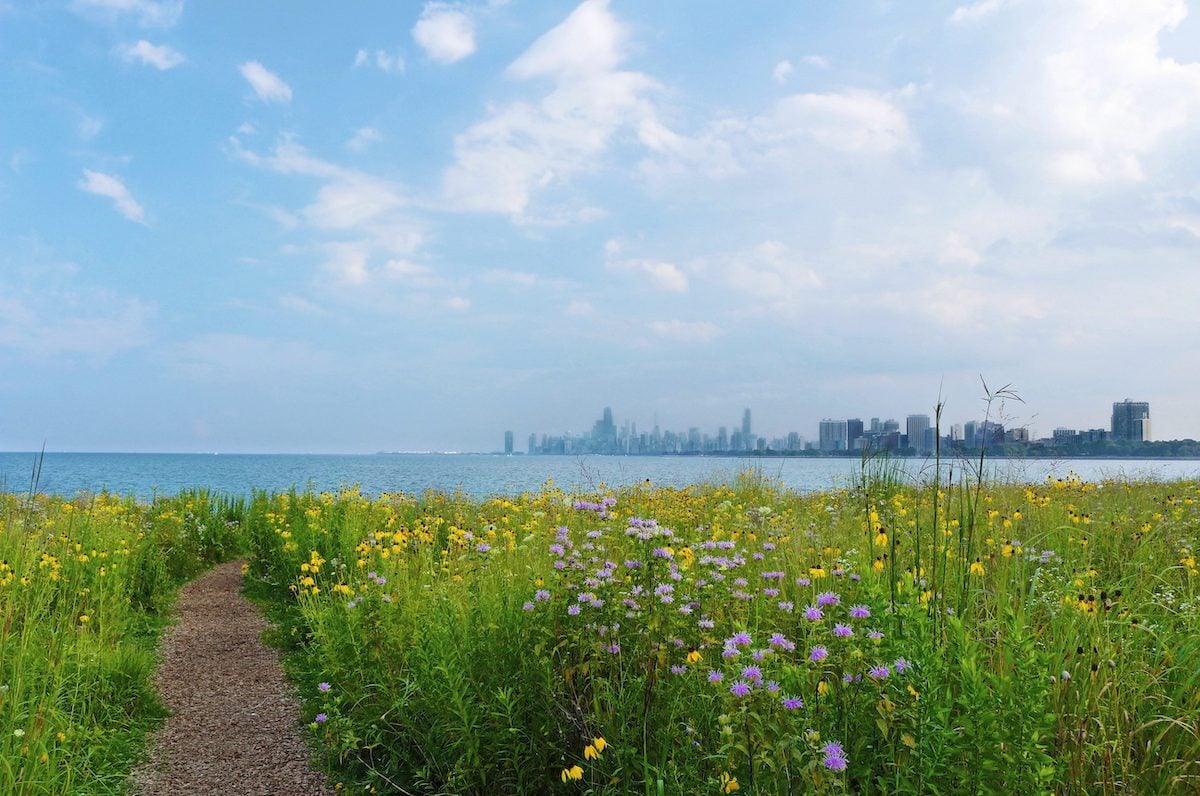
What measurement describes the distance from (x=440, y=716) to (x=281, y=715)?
192 centimetres

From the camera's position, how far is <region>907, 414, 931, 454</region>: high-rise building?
12.9 ft

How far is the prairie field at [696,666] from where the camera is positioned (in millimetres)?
2242

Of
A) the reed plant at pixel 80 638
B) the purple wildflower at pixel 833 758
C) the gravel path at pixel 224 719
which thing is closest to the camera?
the purple wildflower at pixel 833 758

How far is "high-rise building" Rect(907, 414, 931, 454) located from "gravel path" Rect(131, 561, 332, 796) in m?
3.74

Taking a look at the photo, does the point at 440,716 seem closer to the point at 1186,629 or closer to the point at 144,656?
the point at 144,656

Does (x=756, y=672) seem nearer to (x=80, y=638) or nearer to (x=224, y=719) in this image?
(x=224, y=719)

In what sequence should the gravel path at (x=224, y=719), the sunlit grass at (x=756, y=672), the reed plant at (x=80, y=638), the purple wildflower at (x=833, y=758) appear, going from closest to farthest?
the purple wildflower at (x=833, y=758), the sunlit grass at (x=756, y=672), the reed plant at (x=80, y=638), the gravel path at (x=224, y=719)

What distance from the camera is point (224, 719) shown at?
A: 4.72 metres

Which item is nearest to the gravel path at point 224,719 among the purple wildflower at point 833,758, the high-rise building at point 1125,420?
the purple wildflower at point 833,758

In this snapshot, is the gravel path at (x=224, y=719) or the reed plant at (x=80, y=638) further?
the gravel path at (x=224, y=719)

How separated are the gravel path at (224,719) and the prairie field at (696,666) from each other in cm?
17

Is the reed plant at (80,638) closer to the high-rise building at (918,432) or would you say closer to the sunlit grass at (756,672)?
the sunlit grass at (756,672)

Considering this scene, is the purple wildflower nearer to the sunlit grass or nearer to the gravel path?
the sunlit grass

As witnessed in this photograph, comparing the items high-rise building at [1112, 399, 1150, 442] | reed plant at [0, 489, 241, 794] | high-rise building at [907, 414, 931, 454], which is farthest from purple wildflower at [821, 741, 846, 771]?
high-rise building at [1112, 399, 1150, 442]
